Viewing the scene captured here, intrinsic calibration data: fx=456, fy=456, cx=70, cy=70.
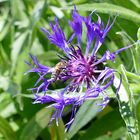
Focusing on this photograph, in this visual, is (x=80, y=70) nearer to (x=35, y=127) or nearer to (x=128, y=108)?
(x=128, y=108)

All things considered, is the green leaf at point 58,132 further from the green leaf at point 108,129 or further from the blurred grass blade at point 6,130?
the blurred grass blade at point 6,130

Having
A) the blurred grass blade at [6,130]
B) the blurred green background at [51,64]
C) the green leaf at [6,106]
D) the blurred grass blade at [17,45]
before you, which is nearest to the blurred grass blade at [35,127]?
the blurred green background at [51,64]

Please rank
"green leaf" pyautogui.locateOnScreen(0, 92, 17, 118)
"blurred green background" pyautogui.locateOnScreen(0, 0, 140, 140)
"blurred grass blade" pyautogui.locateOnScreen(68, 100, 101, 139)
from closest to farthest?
1. "blurred green background" pyautogui.locateOnScreen(0, 0, 140, 140)
2. "blurred grass blade" pyautogui.locateOnScreen(68, 100, 101, 139)
3. "green leaf" pyautogui.locateOnScreen(0, 92, 17, 118)

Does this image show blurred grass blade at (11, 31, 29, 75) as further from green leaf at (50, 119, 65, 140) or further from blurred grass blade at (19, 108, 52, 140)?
green leaf at (50, 119, 65, 140)

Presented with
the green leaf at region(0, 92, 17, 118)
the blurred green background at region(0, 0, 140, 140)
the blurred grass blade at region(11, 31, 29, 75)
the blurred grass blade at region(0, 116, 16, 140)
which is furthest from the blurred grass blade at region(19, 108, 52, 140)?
the blurred grass blade at region(11, 31, 29, 75)

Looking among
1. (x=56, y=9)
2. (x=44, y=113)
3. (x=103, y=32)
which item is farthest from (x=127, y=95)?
(x=56, y=9)
